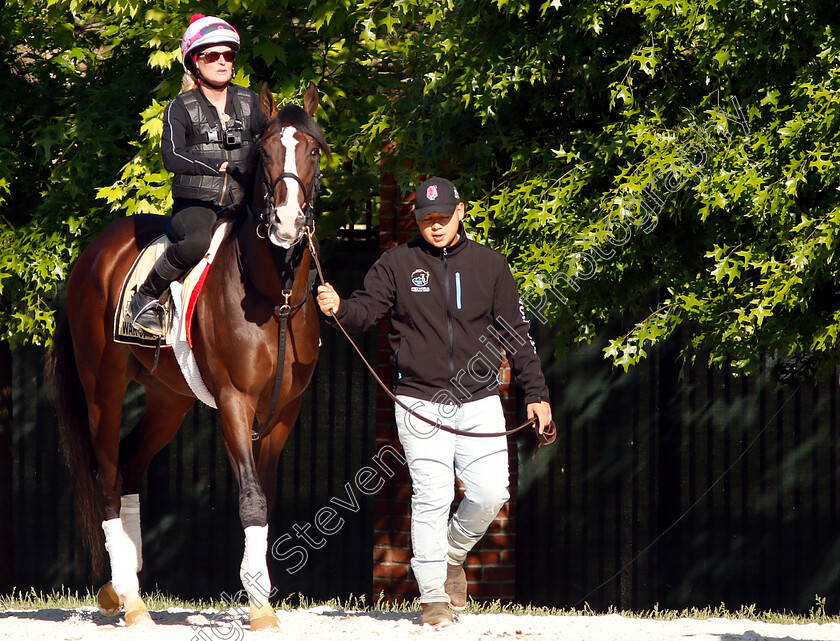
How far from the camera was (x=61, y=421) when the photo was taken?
694cm

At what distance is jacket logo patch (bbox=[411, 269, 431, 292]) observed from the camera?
5641 millimetres

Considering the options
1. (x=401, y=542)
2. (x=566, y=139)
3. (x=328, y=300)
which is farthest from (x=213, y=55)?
(x=401, y=542)

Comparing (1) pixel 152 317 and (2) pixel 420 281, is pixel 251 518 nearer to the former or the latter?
(1) pixel 152 317

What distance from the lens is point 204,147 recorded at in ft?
19.5

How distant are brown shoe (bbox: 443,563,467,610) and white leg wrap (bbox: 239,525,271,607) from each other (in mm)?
1069

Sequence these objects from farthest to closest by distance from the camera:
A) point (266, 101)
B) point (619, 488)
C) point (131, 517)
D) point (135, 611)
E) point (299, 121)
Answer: point (619, 488)
point (131, 517)
point (135, 611)
point (266, 101)
point (299, 121)

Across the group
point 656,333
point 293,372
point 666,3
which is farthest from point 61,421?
point 666,3

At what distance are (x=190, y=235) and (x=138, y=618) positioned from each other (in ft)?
6.82

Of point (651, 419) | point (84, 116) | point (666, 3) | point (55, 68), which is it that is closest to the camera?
point (666, 3)

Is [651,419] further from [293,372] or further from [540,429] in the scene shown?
[293,372]

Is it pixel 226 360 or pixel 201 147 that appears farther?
pixel 201 147

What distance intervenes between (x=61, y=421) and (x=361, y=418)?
9.70 feet

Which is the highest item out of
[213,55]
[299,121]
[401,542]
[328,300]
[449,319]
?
[213,55]

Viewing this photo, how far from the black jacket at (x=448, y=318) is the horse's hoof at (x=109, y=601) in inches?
85.9
